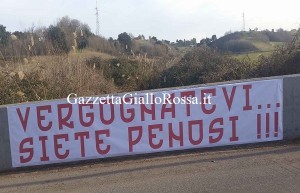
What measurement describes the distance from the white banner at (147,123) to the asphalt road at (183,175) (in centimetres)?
28

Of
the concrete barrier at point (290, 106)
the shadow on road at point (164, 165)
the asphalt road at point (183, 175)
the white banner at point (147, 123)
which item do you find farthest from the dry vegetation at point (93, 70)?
the shadow on road at point (164, 165)

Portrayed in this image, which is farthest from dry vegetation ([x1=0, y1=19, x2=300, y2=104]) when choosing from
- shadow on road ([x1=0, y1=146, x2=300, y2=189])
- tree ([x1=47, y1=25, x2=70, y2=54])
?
shadow on road ([x1=0, y1=146, x2=300, y2=189])

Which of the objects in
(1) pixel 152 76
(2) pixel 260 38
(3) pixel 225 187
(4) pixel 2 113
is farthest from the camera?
(2) pixel 260 38

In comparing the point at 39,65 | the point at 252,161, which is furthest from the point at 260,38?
the point at 252,161

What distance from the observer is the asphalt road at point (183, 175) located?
582cm

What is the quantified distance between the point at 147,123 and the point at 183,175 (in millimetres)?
1663

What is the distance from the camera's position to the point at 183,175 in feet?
21.0

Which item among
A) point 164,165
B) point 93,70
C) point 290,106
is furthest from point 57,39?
point 290,106

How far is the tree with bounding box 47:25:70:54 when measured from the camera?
1272cm

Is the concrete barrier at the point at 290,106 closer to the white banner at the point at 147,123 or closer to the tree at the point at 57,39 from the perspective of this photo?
the white banner at the point at 147,123

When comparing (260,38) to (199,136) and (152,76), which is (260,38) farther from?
(199,136)

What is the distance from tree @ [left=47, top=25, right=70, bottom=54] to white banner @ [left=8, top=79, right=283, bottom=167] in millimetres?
5398

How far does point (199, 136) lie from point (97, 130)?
1.96m

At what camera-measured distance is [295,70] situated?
12.0 m
